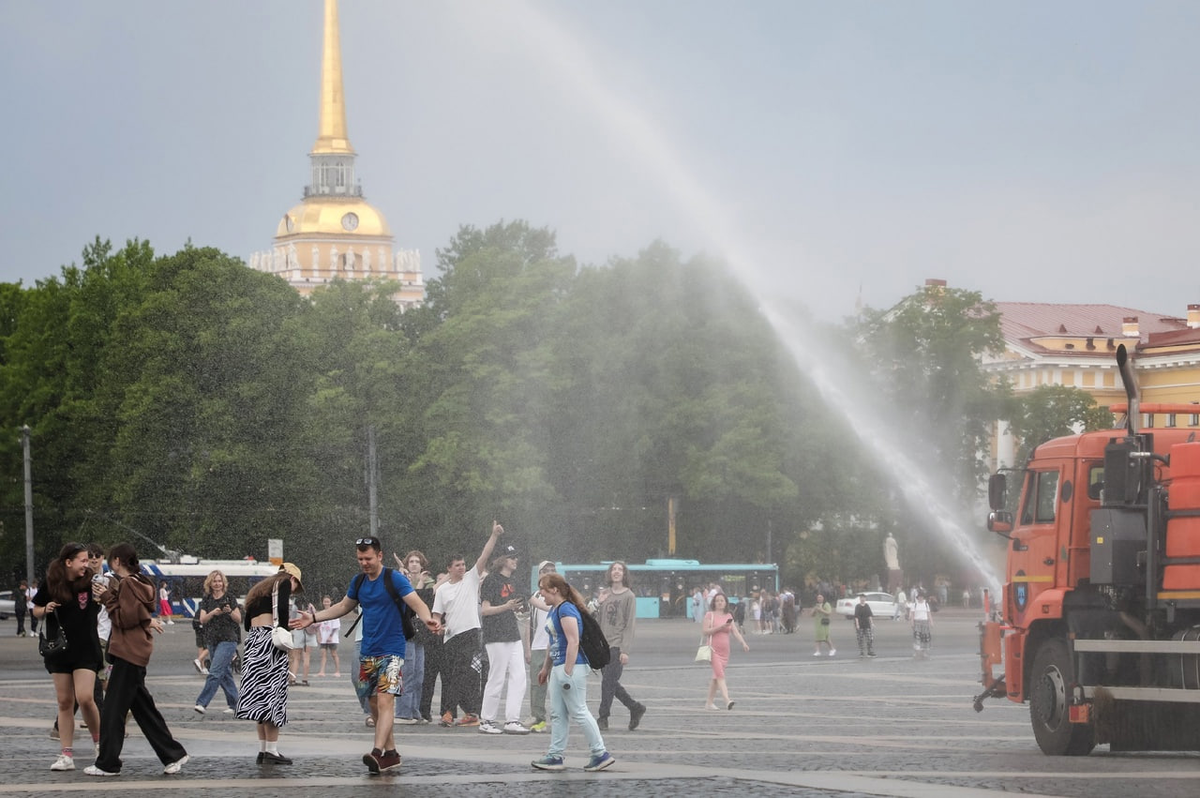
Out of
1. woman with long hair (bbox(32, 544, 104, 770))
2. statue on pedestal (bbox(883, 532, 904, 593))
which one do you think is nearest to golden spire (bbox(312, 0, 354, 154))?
statue on pedestal (bbox(883, 532, 904, 593))

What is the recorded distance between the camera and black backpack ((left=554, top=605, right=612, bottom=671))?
1700 cm

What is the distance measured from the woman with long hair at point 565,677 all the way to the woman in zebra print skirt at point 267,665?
2.07 metres

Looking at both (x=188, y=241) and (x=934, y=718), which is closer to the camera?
(x=934, y=718)

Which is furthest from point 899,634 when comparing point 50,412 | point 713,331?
point 50,412

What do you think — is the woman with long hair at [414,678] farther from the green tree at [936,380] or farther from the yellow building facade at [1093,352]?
the yellow building facade at [1093,352]

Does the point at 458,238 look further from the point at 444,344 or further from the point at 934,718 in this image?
the point at 934,718

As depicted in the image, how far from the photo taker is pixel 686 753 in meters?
18.5

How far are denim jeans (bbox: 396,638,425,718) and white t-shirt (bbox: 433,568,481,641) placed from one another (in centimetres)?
60

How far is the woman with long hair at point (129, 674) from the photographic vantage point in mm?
15852

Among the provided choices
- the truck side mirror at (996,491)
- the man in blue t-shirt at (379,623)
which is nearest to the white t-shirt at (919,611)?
the truck side mirror at (996,491)

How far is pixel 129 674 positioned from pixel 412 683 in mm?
7286

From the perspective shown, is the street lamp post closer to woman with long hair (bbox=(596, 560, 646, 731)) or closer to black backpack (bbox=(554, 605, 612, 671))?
woman with long hair (bbox=(596, 560, 646, 731))

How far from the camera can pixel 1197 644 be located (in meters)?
18.1

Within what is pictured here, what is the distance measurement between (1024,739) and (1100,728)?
7.52 ft
